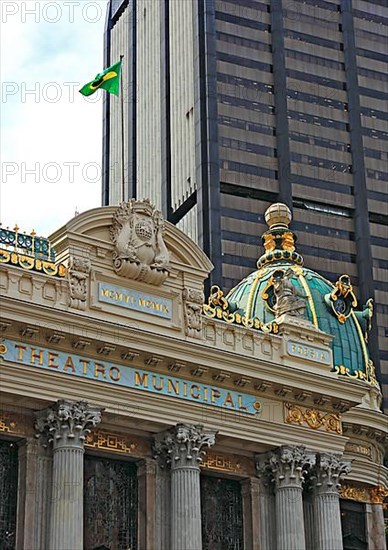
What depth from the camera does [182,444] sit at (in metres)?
38.6

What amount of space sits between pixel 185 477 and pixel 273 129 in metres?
89.8

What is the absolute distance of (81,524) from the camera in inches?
1400

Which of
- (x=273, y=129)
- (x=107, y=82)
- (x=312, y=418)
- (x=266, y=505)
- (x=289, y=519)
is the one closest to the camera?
(x=289, y=519)

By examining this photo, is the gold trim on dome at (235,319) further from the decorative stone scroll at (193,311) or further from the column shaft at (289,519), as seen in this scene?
the column shaft at (289,519)

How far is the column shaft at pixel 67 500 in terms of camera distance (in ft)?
114

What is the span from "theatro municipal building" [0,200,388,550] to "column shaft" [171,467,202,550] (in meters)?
0.05

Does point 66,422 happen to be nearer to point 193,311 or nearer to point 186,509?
point 186,509

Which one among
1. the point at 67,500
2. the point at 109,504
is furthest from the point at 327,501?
the point at 67,500

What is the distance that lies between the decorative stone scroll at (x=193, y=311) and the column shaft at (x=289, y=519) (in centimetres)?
602

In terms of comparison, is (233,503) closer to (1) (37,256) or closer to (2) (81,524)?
(2) (81,524)

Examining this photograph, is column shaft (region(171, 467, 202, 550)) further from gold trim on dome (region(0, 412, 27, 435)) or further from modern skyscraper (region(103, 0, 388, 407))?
modern skyscraper (region(103, 0, 388, 407))

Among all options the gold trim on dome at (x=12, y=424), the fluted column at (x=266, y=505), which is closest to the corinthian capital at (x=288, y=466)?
the fluted column at (x=266, y=505)

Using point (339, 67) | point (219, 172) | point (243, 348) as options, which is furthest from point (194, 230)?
point (243, 348)

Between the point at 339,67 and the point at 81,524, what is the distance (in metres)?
104
